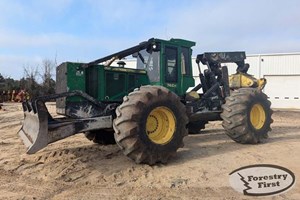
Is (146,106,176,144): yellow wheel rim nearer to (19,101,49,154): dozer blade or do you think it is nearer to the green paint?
the green paint

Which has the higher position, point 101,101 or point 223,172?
point 101,101

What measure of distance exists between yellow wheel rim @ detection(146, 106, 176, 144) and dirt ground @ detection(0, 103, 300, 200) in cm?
53

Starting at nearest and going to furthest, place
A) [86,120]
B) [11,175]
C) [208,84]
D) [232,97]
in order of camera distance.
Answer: [11,175] → [86,120] → [232,97] → [208,84]

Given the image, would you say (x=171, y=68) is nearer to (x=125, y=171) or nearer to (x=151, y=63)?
(x=151, y=63)

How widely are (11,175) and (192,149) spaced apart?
13.5 feet

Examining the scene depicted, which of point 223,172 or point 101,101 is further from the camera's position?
point 101,101

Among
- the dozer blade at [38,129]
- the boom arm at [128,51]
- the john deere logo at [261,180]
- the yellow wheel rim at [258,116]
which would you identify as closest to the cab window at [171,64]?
the boom arm at [128,51]

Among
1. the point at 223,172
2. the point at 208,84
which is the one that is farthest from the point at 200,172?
the point at 208,84

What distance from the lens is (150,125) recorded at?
7555 mm

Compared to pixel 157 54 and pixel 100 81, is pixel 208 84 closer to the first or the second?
pixel 157 54

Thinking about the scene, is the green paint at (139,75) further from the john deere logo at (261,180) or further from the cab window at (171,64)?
the john deere logo at (261,180)

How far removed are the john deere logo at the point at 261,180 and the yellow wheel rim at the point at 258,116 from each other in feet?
9.48

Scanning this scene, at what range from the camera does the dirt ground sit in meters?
5.75

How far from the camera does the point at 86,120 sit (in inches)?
286
